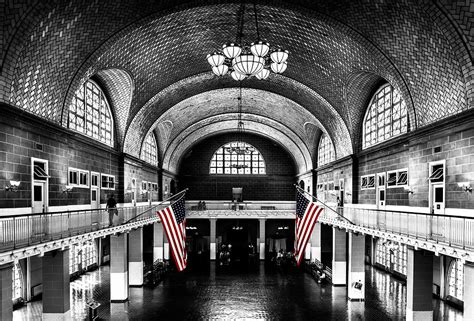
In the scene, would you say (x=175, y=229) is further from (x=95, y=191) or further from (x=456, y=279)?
(x=456, y=279)

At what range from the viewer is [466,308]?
11.8 m

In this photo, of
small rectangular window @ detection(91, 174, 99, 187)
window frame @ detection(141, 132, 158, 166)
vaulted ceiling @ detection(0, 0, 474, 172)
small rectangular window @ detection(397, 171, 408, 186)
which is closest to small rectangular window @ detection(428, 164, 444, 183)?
vaulted ceiling @ detection(0, 0, 474, 172)

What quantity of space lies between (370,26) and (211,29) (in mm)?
7812

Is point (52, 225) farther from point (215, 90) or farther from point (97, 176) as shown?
point (215, 90)

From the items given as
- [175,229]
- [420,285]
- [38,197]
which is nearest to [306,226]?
[420,285]

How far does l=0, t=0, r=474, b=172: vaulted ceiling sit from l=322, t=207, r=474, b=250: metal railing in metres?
3.92

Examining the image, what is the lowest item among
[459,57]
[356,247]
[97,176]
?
[356,247]

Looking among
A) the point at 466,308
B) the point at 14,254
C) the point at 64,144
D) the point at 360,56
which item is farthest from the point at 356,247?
the point at 14,254

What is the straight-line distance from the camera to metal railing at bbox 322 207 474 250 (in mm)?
11305

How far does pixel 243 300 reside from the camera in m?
23.0

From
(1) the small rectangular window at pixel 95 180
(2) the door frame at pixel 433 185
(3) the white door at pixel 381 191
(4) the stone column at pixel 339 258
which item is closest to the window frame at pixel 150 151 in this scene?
(1) the small rectangular window at pixel 95 180

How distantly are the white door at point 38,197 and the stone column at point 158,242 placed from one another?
19.2 m

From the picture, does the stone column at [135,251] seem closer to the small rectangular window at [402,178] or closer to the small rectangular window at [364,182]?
the small rectangular window at [364,182]

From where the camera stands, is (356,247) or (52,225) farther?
(356,247)
